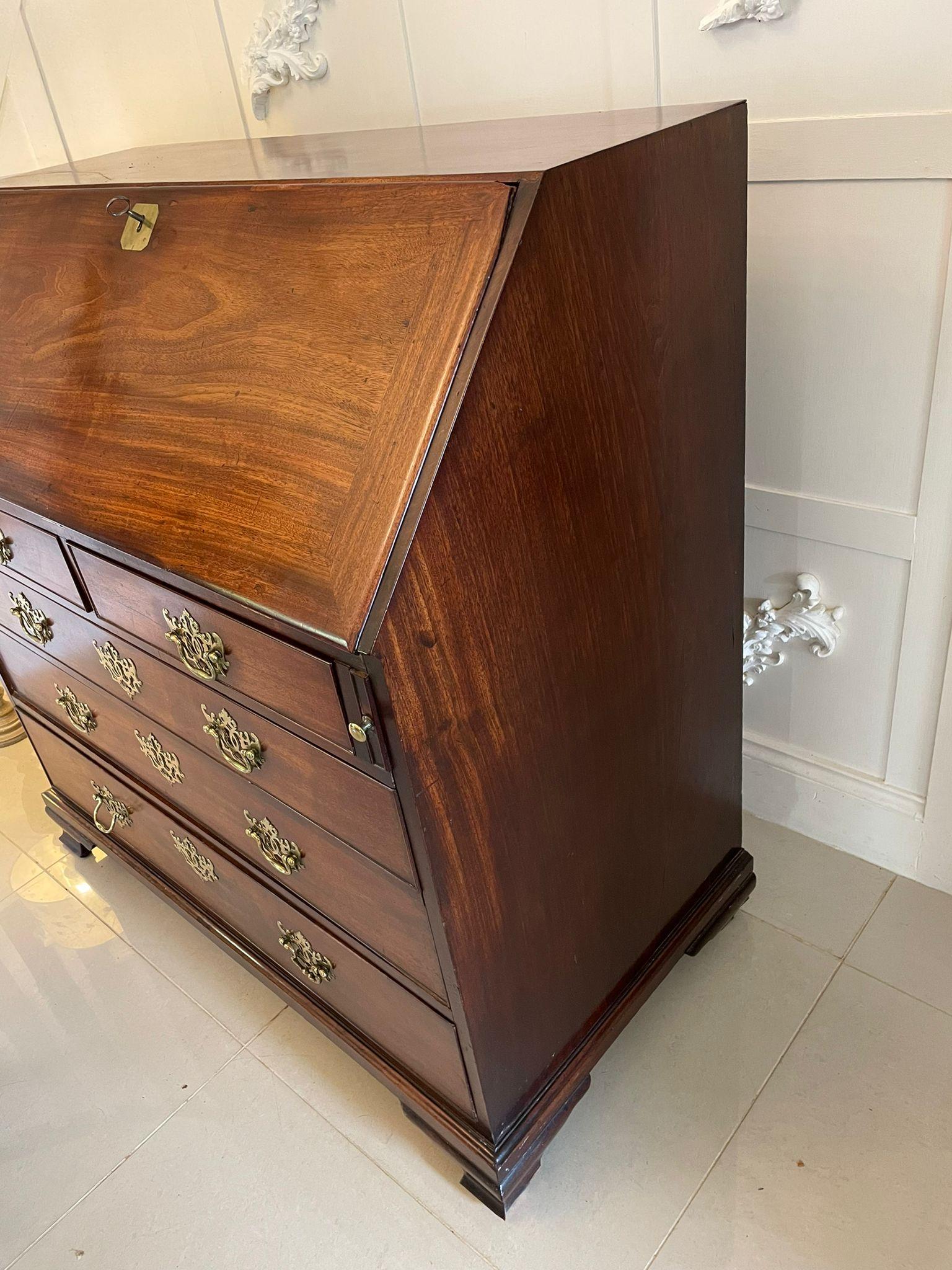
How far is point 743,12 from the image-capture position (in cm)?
109

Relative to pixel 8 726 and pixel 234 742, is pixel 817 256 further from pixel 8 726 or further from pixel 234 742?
pixel 8 726

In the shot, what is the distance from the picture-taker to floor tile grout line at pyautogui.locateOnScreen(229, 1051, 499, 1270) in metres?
1.20

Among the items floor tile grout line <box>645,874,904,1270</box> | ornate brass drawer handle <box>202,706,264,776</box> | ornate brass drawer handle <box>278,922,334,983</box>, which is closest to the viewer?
ornate brass drawer handle <box>202,706,264,776</box>

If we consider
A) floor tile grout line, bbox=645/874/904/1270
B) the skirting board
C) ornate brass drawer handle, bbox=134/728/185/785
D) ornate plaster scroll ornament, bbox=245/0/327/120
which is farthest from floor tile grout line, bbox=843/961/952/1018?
ornate plaster scroll ornament, bbox=245/0/327/120

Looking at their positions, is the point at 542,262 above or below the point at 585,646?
above

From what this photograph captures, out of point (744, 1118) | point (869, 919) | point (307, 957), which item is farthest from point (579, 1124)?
point (869, 919)

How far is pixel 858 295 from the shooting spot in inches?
47.1

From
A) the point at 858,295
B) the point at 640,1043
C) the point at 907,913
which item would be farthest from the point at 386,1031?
the point at 858,295

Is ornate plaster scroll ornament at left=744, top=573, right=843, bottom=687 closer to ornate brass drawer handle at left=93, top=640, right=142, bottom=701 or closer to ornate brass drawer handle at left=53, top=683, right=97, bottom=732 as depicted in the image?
ornate brass drawer handle at left=93, top=640, right=142, bottom=701

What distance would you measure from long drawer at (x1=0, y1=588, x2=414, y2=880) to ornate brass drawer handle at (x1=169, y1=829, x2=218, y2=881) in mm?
258

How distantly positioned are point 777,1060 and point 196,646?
969 mm

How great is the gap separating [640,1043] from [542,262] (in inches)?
42.7

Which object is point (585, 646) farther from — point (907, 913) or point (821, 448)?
point (907, 913)

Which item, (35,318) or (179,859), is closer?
(35,318)
